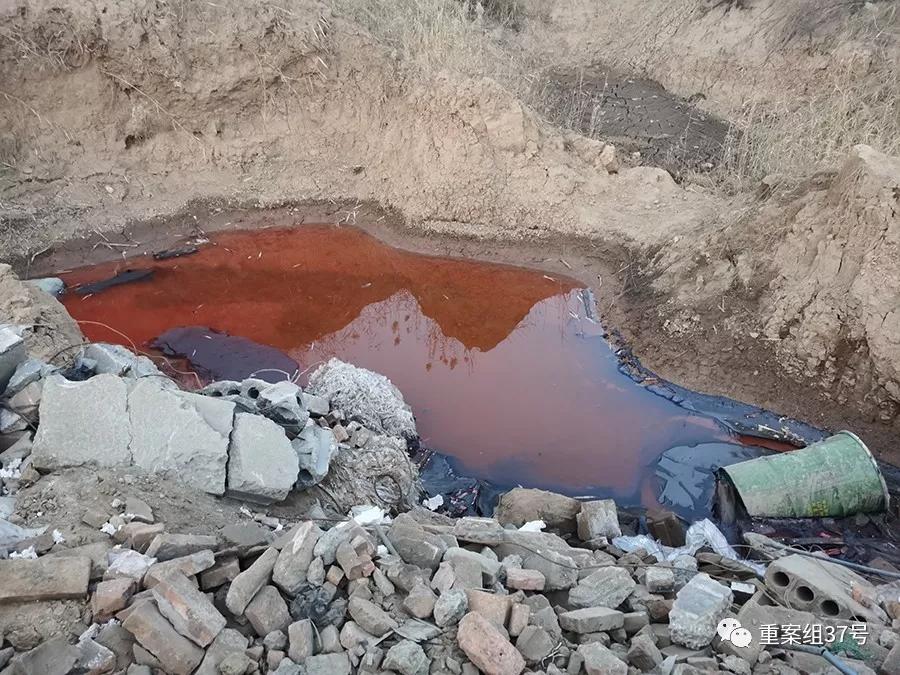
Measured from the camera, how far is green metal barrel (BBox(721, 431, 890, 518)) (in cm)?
469

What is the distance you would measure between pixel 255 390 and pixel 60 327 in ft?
5.74

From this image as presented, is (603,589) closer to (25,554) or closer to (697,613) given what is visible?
(697,613)

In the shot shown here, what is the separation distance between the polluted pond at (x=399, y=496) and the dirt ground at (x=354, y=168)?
60 cm

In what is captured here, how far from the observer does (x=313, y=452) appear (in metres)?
4.55

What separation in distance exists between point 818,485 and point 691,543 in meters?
1.06

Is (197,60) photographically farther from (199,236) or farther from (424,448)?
(424,448)

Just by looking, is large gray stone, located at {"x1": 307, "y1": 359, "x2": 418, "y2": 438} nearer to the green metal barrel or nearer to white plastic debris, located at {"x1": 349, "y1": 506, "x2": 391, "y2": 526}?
white plastic debris, located at {"x1": 349, "y1": 506, "x2": 391, "y2": 526}

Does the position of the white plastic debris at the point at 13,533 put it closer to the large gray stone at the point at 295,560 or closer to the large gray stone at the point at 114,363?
the large gray stone at the point at 295,560

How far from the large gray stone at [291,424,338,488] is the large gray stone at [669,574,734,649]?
2.41m

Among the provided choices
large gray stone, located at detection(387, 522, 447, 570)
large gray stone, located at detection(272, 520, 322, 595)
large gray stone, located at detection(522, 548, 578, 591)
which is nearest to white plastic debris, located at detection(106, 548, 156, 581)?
large gray stone, located at detection(272, 520, 322, 595)

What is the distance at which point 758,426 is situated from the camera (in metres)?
5.88

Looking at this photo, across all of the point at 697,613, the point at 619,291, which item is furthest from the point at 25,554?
the point at 619,291

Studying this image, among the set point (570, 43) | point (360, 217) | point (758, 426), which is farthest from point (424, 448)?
point (570, 43)

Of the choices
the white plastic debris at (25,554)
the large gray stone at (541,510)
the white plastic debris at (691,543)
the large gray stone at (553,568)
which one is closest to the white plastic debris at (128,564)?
the white plastic debris at (25,554)
